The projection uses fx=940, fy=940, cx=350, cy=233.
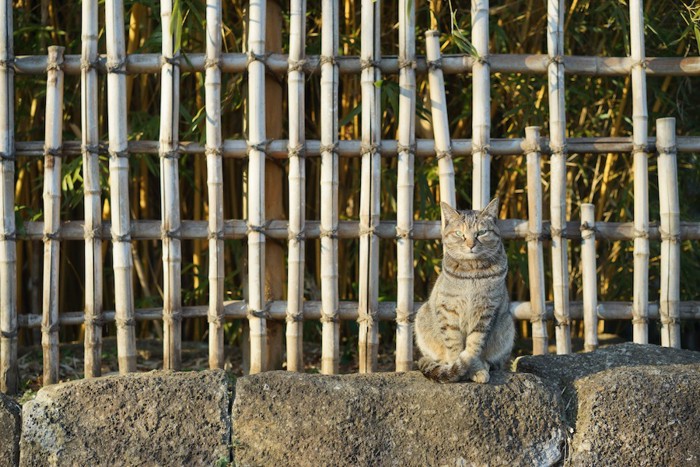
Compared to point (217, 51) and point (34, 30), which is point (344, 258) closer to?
point (217, 51)

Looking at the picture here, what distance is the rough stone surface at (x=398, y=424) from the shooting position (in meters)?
3.31

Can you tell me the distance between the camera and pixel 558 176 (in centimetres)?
412

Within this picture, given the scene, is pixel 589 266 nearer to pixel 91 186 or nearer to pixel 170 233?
pixel 170 233

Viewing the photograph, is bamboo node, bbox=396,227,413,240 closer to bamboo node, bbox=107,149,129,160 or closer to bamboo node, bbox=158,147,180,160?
bamboo node, bbox=158,147,180,160

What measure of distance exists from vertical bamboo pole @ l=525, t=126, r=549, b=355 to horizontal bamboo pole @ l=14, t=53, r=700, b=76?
0.32m

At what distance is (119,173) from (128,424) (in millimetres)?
1182

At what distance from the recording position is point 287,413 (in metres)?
3.38

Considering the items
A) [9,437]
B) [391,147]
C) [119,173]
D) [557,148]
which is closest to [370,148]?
[391,147]

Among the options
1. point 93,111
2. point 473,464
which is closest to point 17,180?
point 93,111

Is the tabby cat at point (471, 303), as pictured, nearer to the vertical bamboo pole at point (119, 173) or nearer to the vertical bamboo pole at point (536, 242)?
the vertical bamboo pole at point (536, 242)

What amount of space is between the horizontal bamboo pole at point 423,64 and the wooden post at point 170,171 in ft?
0.26

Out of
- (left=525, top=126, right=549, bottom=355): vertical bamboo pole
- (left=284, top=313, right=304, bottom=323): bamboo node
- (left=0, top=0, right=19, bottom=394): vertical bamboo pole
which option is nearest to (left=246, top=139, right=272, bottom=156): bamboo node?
(left=284, top=313, right=304, bottom=323): bamboo node

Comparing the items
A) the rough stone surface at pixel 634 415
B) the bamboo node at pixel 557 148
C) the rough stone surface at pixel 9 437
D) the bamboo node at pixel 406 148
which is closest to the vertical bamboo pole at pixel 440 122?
the bamboo node at pixel 406 148

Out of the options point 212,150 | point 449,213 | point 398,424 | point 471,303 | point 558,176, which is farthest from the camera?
point 558,176
